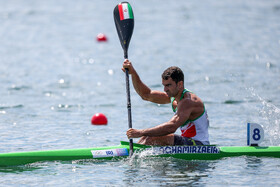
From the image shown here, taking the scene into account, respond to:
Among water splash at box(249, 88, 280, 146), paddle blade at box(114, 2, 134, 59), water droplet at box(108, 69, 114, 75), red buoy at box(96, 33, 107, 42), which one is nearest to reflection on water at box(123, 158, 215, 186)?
paddle blade at box(114, 2, 134, 59)

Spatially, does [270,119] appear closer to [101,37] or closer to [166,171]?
[166,171]

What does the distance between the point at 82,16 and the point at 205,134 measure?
2272cm

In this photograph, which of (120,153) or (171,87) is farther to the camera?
(120,153)

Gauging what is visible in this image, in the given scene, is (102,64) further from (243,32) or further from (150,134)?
(150,134)

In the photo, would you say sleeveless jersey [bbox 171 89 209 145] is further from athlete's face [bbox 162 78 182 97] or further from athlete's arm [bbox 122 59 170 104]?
athlete's arm [bbox 122 59 170 104]

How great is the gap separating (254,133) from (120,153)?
2.14 m

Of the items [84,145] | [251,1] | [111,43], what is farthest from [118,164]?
[251,1]

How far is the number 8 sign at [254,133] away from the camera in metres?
9.19

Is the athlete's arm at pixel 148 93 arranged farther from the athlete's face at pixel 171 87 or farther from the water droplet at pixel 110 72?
the water droplet at pixel 110 72

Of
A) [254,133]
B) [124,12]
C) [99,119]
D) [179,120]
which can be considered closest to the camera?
[179,120]

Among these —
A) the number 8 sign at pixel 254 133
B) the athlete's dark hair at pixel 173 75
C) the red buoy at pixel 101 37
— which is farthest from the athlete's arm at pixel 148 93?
the red buoy at pixel 101 37

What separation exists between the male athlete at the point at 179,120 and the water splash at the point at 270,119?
2.43 meters

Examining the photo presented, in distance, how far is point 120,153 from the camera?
9.07m

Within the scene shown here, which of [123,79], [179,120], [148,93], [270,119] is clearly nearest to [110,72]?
[123,79]
